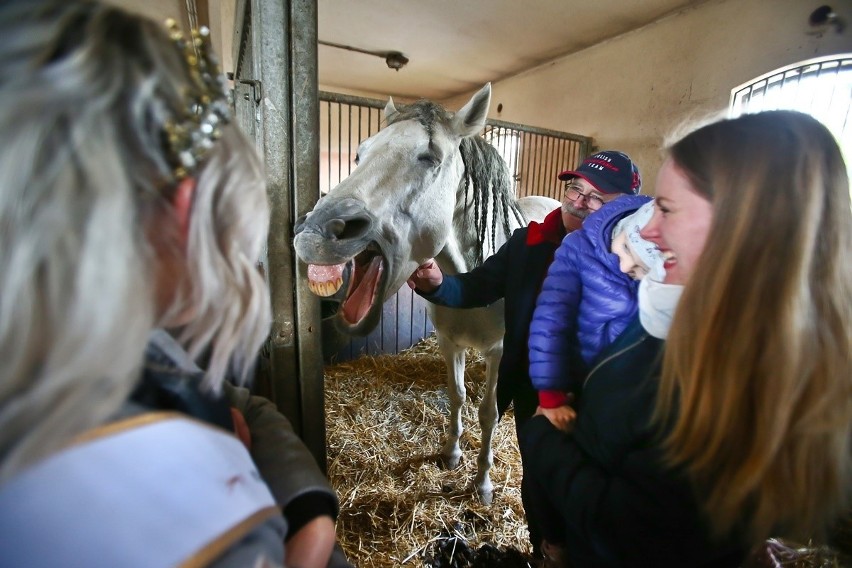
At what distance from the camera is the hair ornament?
35 cm

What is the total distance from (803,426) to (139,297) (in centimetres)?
83

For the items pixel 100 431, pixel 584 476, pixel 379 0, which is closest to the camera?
pixel 100 431

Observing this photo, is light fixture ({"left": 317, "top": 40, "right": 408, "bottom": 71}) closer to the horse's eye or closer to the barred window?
the barred window

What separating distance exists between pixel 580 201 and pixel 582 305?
497 mm

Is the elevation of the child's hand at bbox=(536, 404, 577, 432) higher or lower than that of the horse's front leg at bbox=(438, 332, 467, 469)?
higher

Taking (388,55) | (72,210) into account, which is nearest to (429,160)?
(72,210)

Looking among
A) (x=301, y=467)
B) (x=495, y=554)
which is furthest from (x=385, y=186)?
(x=495, y=554)

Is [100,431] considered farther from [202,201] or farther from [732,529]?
[732,529]

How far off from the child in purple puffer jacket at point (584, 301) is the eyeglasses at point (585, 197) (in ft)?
0.81

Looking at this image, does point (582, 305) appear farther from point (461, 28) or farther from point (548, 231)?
point (461, 28)

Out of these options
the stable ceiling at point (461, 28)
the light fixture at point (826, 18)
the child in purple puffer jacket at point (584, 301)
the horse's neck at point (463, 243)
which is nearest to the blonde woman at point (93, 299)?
the child in purple puffer jacket at point (584, 301)

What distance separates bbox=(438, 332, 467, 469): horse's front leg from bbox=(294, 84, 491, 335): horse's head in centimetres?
79

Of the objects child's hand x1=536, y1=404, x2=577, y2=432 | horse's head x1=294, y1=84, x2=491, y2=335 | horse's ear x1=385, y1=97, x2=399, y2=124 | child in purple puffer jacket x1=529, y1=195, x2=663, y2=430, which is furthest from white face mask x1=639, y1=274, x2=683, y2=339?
horse's ear x1=385, y1=97, x2=399, y2=124

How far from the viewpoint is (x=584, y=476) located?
27.8 inches
